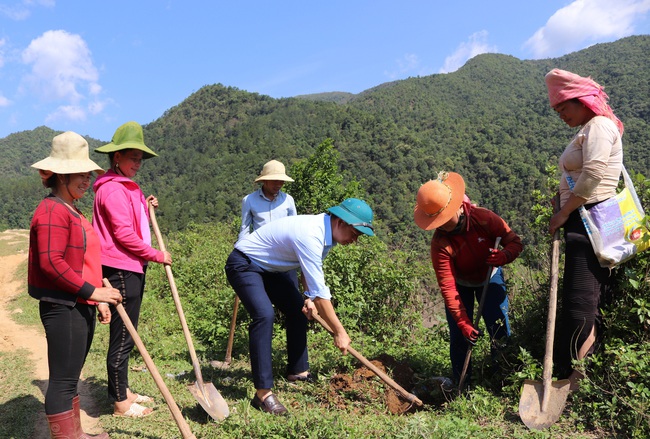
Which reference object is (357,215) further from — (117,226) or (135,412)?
(135,412)

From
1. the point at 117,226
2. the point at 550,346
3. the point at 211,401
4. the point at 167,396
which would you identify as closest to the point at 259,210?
the point at 117,226

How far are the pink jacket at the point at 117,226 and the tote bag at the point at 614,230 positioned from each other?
303 centimetres

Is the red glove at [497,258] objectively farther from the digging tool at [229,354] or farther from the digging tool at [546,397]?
the digging tool at [229,354]

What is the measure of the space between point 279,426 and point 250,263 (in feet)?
4.01

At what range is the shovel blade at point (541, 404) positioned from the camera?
9.88ft

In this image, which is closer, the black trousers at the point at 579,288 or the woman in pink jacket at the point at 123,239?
the black trousers at the point at 579,288

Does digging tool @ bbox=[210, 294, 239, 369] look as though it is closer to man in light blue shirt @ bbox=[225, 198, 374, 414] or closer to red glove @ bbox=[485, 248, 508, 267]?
man in light blue shirt @ bbox=[225, 198, 374, 414]

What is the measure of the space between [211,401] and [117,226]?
1452 mm

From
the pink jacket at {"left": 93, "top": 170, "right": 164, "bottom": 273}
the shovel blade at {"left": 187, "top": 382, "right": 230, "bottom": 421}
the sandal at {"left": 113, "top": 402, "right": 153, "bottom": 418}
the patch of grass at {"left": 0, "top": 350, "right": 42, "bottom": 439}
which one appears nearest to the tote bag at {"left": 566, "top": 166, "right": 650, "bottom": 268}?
the shovel blade at {"left": 187, "top": 382, "right": 230, "bottom": 421}

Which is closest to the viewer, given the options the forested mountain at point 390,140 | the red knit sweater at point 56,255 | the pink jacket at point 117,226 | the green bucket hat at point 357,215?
the red knit sweater at point 56,255

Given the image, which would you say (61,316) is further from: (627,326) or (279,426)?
(627,326)

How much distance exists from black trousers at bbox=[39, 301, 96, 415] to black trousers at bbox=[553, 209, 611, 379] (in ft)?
10.3

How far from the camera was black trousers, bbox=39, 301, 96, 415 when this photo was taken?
2729 millimetres

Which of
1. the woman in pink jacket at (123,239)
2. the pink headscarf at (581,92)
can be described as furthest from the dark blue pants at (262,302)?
the pink headscarf at (581,92)
